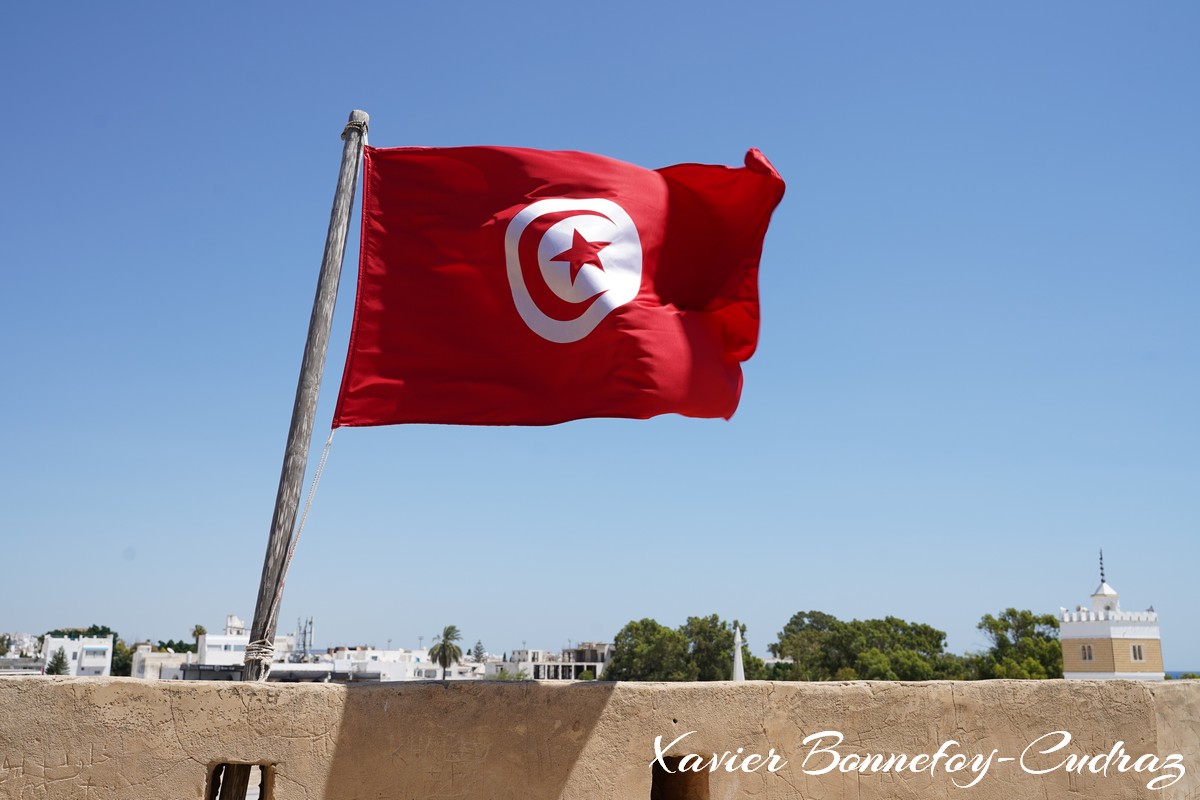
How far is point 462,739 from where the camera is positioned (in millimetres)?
4297

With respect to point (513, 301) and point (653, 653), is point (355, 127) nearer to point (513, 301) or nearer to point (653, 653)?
point (513, 301)

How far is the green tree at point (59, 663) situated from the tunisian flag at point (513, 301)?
77064mm

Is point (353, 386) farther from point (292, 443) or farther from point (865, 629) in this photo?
point (865, 629)

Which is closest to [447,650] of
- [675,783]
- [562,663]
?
[562,663]

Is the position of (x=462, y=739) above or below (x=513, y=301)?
below

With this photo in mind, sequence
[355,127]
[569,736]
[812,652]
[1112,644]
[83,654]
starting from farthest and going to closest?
[83,654] < [812,652] < [1112,644] < [355,127] < [569,736]

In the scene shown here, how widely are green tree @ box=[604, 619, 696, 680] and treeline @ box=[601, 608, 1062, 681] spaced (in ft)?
0.24

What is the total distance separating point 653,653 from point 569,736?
68843 millimetres

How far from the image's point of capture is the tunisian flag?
4.77m

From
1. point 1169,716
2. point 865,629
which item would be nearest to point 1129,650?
point 865,629

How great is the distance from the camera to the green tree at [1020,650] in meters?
54.2

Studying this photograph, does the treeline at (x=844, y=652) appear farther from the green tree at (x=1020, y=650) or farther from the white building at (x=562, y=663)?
the white building at (x=562, y=663)

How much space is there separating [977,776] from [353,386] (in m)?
3.65

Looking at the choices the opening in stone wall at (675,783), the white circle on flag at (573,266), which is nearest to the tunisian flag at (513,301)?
the white circle on flag at (573,266)
